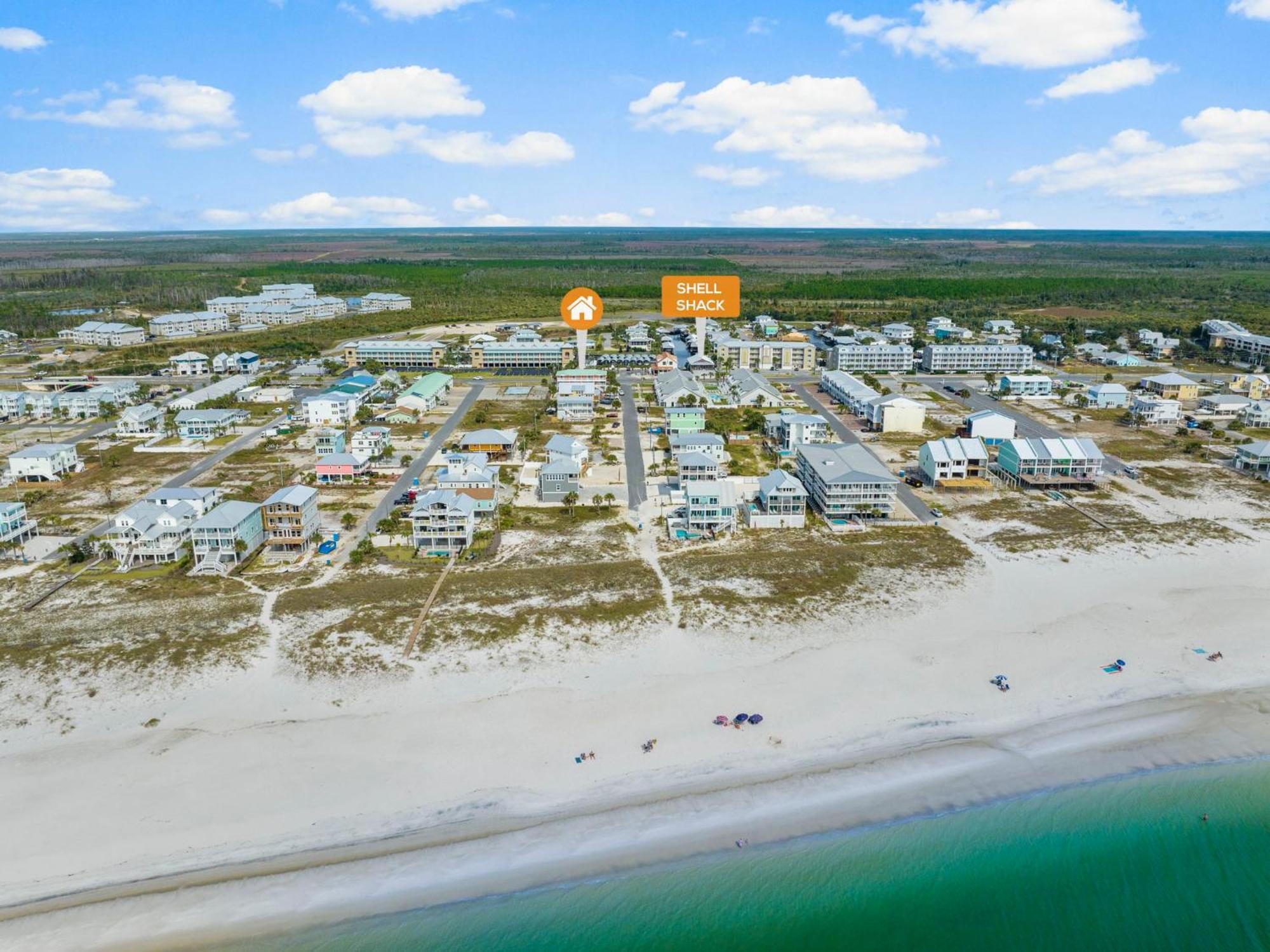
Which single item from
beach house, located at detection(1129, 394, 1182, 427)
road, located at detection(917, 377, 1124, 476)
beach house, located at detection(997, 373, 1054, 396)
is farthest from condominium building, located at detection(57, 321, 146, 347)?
beach house, located at detection(1129, 394, 1182, 427)

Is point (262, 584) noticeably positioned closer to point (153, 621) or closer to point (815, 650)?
point (153, 621)

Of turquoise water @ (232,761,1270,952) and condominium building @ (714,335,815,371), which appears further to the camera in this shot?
condominium building @ (714,335,815,371)

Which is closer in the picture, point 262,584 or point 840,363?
point 262,584

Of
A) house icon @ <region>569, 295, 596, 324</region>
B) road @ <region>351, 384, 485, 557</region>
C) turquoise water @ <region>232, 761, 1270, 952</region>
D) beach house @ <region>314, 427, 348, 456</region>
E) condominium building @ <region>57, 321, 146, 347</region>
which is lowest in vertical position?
turquoise water @ <region>232, 761, 1270, 952</region>

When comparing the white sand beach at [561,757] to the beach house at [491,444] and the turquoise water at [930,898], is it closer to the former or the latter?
the turquoise water at [930,898]

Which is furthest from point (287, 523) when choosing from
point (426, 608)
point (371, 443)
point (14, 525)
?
point (371, 443)

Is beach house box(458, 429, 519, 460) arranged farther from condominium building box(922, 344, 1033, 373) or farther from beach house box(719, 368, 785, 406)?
condominium building box(922, 344, 1033, 373)

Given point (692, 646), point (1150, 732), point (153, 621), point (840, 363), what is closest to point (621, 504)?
point (692, 646)
